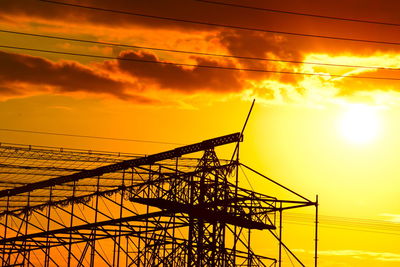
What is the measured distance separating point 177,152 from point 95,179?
33.4 feet

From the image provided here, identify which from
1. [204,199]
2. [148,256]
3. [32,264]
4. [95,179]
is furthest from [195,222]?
[32,264]

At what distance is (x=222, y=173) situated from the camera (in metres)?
35.2

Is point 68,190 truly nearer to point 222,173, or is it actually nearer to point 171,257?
point 171,257

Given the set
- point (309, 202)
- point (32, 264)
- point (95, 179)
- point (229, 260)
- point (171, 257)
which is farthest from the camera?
point (32, 264)

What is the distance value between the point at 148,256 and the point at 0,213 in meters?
13.3

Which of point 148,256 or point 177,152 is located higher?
point 177,152

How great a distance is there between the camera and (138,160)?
35.8 meters

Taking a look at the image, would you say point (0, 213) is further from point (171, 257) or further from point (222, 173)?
point (222, 173)

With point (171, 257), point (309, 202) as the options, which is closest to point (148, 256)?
point (171, 257)

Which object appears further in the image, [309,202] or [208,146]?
[208,146]

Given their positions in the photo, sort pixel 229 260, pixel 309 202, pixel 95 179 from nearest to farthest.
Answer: pixel 309 202, pixel 229 260, pixel 95 179

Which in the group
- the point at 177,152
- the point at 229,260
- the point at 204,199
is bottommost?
the point at 229,260

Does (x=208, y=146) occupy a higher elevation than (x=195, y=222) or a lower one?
higher

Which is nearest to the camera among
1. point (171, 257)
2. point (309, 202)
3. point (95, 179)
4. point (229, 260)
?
point (309, 202)
